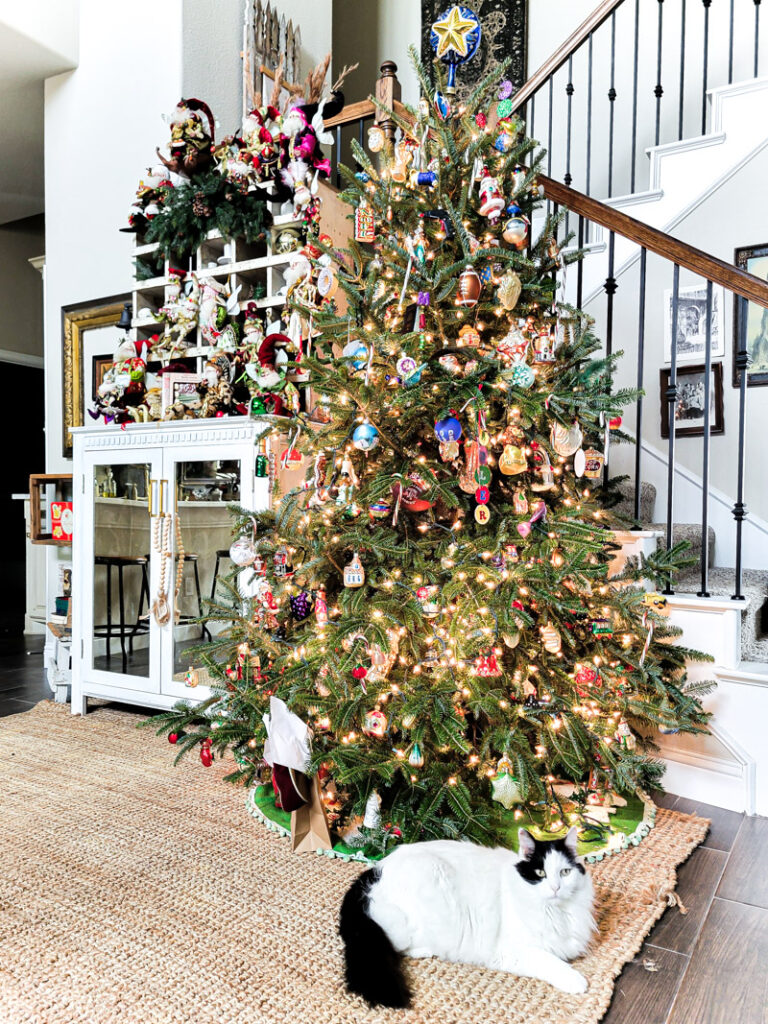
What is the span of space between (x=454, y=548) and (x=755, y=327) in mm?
2056

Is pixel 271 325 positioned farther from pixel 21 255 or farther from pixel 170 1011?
pixel 21 255

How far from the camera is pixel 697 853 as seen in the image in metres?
1.76

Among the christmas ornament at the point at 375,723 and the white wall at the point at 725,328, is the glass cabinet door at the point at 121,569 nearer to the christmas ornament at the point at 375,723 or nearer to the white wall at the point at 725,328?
the christmas ornament at the point at 375,723

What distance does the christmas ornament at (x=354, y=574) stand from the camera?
178 centimetres

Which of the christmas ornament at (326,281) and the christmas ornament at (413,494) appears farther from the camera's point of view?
the christmas ornament at (326,281)

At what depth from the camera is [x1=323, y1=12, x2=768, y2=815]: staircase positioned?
202cm

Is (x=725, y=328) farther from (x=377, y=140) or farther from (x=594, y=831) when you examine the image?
(x=594, y=831)

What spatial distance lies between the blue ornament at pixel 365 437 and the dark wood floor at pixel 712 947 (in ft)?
3.89

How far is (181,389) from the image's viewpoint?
2863mm

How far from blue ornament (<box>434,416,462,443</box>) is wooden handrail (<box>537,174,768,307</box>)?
855 mm

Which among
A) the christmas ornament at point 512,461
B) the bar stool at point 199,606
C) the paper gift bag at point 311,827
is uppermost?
the christmas ornament at point 512,461

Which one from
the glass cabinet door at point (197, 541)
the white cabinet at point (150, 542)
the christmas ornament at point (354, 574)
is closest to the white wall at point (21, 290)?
the white cabinet at point (150, 542)

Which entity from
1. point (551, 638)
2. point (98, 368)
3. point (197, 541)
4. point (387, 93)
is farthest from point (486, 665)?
point (98, 368)

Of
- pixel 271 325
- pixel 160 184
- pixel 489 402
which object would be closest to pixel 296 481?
pixel 271 325
